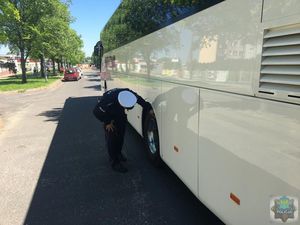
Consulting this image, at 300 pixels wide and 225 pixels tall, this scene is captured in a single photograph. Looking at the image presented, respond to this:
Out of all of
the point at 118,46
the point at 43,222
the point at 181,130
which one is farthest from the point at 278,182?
the point at 118,46

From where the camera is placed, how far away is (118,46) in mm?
8492

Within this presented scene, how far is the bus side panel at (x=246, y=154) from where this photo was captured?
1.96 metres

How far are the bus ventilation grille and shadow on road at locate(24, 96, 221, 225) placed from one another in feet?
7.07

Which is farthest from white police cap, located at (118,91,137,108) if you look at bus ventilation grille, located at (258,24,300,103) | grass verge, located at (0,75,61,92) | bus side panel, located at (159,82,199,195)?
grass verge, located at (0,75,61,92)

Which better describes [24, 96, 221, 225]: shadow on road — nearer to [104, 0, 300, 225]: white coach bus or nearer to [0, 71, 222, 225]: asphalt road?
[0, 71, 222, 225]: asphalt road

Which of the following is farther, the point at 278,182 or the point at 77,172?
the point at 77,172

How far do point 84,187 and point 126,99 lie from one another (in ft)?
5.00

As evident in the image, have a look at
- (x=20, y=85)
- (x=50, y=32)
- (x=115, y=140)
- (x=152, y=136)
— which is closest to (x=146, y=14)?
(x=152, y=136)

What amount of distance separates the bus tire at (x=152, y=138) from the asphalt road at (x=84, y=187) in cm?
18

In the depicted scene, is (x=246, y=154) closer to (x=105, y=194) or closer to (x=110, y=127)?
(x=105, y=194)

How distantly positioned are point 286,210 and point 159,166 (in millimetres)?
3376

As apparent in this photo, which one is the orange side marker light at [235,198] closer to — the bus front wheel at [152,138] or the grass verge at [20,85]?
the bus front wheel at [152,138]

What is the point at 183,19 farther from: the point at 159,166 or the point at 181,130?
the point at 159,166

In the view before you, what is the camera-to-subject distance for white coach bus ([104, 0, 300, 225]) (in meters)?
1.95
